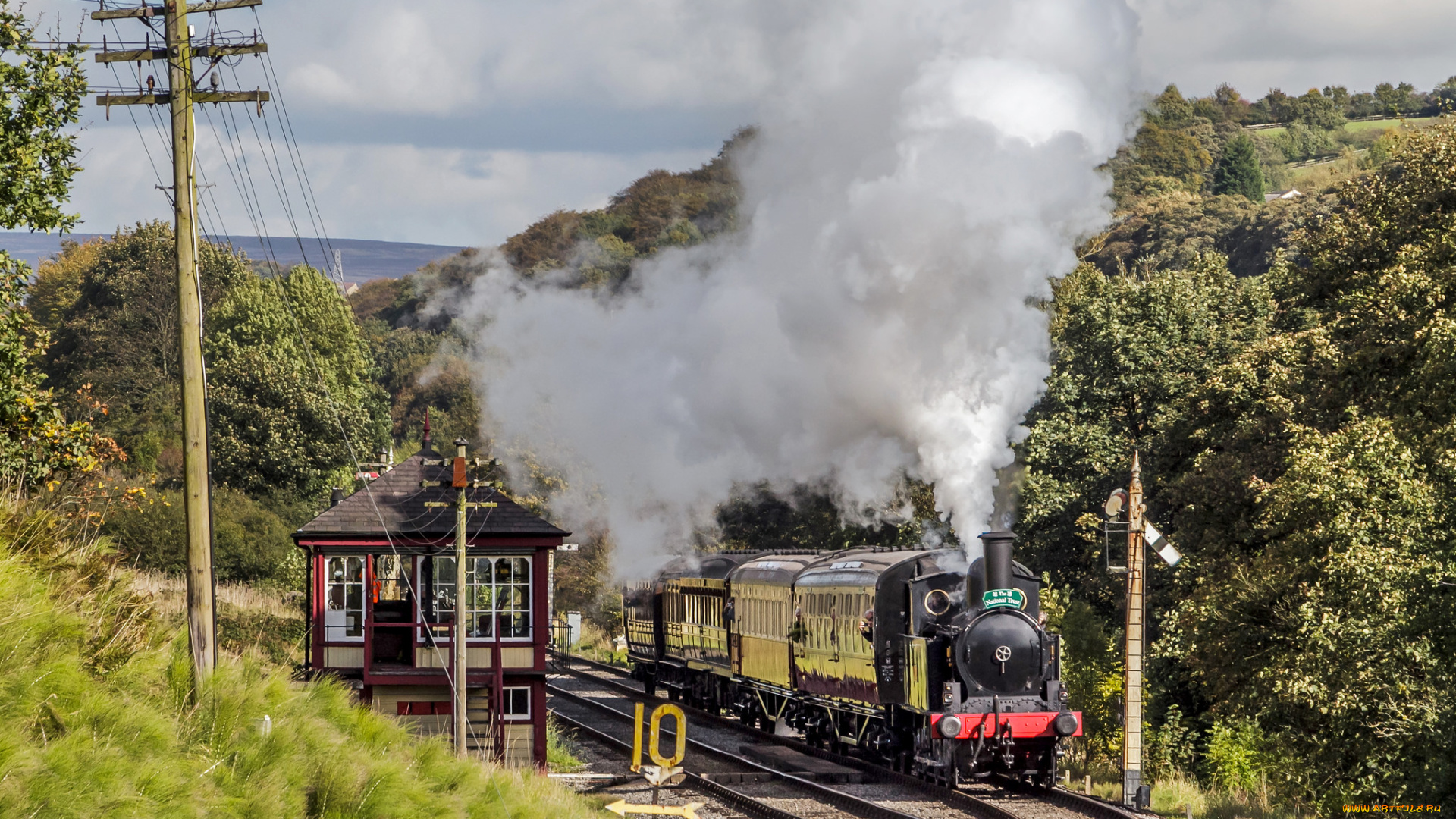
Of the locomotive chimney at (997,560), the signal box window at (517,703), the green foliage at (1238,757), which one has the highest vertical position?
the locomotive chimney at (997,560)

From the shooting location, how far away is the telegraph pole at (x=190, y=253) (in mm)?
17625

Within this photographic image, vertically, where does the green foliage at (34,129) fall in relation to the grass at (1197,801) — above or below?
above

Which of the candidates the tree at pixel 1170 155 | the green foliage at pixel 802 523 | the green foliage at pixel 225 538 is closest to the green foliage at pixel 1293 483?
the green foliage at pixel 802 523

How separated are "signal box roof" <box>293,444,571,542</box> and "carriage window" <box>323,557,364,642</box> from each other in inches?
22.5

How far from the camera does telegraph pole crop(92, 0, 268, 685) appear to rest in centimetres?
1762

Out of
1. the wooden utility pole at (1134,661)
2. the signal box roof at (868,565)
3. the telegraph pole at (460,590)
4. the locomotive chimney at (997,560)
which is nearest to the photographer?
the locomotive chimney at (997,560)

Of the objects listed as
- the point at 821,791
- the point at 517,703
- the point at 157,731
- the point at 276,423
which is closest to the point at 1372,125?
the point at 276,423

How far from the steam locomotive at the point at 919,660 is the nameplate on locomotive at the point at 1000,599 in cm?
2

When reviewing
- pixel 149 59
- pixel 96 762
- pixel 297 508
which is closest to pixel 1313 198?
pixel 297 508

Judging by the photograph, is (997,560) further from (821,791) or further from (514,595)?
(514,595)

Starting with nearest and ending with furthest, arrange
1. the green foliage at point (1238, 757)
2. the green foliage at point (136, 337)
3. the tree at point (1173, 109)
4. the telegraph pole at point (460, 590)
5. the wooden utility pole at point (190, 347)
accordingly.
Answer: the wooden utility pole at point (190, 347), the telegraph pole at point (460, 590), the green foliage at point (1238, 757), the green foliage at point (136, 337), the tree at point (1173, 109)

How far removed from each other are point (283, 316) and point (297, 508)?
16440 mm

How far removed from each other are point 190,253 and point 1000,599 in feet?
39.6

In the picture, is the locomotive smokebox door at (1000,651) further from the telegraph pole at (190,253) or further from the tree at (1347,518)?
the telegraph pole at (190,253)
